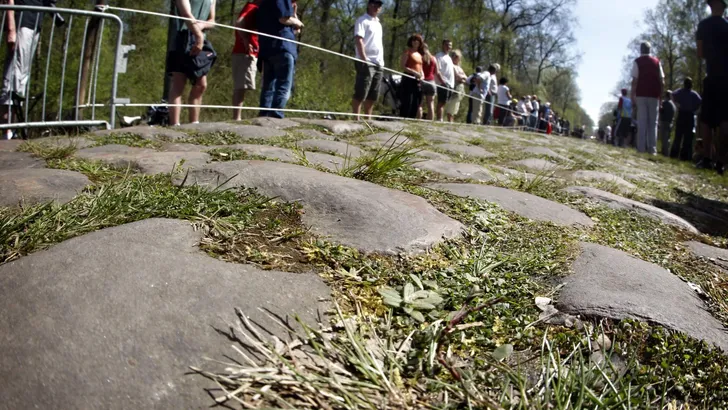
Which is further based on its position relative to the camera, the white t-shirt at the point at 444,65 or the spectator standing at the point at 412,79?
the white t-shirt at the point at 444,65

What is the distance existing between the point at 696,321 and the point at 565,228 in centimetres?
80

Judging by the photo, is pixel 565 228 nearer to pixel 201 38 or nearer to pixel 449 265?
pixel 449 265

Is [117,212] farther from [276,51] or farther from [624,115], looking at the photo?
[624,115]

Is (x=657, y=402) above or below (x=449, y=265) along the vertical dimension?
below

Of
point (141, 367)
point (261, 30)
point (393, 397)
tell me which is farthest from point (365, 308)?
point (261, 30)

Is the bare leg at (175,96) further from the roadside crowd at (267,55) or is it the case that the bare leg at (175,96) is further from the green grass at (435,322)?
the green grass at (435,322)

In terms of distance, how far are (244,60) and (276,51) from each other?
0.37m

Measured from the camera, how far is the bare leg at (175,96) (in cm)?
573

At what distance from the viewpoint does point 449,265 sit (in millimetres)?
1673

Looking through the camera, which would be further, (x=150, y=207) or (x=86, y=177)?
(x=86, y=177)

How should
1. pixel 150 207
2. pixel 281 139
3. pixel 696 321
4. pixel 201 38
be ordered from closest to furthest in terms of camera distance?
pixel 696 321 → pixel 150 207 → pixel 281 139 → pixel 201 38

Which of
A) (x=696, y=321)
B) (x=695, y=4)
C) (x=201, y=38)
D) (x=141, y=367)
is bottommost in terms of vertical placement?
(x=141, y=367)

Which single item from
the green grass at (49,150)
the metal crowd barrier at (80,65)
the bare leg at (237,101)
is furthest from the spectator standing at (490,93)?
the green grass at (49,150)

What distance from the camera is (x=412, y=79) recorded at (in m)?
10.7
